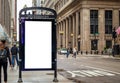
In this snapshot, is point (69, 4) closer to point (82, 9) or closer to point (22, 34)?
point (82, 9)

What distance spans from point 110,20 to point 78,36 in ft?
32.5

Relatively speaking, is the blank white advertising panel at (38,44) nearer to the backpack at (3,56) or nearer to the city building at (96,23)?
the backpack at (3,56)

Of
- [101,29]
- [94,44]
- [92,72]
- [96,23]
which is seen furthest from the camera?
[101,29]

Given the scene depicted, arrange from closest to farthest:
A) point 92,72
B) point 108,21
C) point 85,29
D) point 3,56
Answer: point 3,56
point 92,72
point 85,29
point 108,21

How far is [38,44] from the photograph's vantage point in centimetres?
1609

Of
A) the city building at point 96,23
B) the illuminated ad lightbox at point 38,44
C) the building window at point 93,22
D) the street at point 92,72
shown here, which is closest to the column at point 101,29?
the city building at point 96,23

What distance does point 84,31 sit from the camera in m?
97.4

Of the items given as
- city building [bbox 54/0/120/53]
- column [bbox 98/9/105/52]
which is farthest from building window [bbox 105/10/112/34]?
column [bbox 98/9/105/52]

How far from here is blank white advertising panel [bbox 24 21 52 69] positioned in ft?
52.5

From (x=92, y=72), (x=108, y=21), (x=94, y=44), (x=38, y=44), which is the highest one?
(x=108, y=21)

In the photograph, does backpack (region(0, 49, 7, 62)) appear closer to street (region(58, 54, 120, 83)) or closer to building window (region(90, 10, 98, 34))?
street (region(58, 54, 120, 83))

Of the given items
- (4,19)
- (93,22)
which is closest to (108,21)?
(93,22)

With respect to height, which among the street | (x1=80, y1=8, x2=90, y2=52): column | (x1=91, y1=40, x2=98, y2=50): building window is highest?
(x1=80, y1=8, x2=90, y2=52): column

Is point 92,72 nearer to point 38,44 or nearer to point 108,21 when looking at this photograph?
point 38,44
